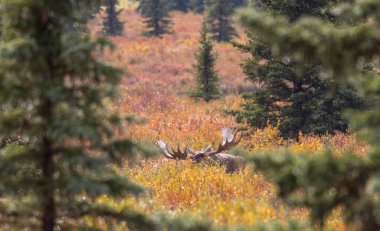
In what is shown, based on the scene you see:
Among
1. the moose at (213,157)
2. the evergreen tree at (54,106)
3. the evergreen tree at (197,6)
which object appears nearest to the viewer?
the evergreen tree at (54,106)

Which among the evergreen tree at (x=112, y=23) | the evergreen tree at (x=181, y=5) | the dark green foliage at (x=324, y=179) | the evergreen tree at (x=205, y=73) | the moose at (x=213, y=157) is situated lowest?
the evergreen tree at (x=181, y=5)

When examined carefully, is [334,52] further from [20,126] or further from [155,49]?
[155,49]

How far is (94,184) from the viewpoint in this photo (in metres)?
4.61

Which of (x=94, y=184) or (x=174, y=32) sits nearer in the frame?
(x=94, y=184)

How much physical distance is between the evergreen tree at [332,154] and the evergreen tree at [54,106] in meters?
1.52

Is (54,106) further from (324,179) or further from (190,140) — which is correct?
(190,140)

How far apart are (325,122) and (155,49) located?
24.7 m

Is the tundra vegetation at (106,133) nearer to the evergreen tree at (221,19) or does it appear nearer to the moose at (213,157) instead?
the moose at (213,157)

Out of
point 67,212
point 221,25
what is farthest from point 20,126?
point 221,25

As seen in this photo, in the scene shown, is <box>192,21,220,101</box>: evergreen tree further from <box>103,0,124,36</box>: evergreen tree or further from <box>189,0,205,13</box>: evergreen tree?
<box>189,0,205,13</box>: evergreen tree

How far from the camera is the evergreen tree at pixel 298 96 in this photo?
523 inches

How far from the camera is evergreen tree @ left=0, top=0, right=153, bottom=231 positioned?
15.1 ft

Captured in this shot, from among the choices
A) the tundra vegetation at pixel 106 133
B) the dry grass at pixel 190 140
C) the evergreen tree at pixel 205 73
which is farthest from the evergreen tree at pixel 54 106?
the evergreen tree at pixel 205 73

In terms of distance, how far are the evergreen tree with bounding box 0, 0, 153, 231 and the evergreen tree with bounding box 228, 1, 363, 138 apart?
912cm
